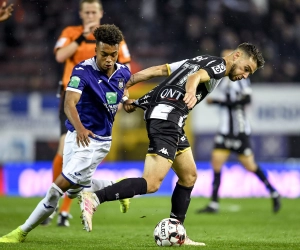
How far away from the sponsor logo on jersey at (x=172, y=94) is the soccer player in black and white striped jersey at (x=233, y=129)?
4.25 meters

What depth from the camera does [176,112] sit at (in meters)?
6.21

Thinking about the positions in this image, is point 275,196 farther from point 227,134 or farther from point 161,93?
point 161,93

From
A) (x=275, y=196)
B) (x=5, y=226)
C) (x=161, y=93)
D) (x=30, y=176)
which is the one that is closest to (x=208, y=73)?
(x=161, y=93)

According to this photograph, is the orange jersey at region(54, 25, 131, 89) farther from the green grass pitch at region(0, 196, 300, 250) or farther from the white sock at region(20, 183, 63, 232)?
the white sock at region(20, 183, 63, 232)

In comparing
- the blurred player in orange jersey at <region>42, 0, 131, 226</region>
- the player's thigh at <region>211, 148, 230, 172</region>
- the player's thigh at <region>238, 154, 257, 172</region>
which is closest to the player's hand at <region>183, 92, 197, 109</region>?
the blurred player in orange jersey at <region>42, 0, 131, 226</region>

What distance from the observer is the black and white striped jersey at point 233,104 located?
10.7 metres

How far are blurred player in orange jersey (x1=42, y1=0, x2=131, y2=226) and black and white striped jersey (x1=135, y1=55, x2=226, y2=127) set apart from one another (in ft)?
6.79

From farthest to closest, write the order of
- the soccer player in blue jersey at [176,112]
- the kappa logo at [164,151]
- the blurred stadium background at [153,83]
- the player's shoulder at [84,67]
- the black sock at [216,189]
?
the blurred stadium background at [153,83] < the black sock at [216,189] < the player's shoulder at [84,67] < the kappa logo at [164,151] < the soccer player in blue jersey at [176,112]

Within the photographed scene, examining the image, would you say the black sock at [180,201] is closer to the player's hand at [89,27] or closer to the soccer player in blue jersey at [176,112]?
the soccer player in blue jersey at [176,112]

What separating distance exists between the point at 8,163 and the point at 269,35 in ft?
22.2

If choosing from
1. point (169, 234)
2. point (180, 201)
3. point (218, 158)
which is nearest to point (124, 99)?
point (180, 201)

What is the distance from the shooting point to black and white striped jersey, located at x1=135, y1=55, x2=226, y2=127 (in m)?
6.18

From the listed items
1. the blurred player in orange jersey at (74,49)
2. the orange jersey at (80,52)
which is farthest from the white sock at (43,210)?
the orange jersey at (80,52)

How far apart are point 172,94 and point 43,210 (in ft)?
4.81
